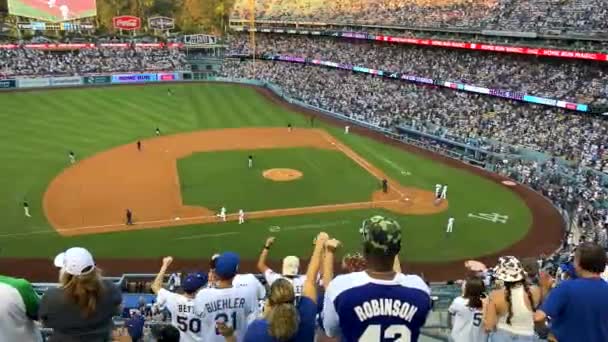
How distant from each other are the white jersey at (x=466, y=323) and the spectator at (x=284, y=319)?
8.62 feet

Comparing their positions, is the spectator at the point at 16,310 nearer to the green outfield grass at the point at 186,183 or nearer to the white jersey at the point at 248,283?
the white jersey at the point at 248,283

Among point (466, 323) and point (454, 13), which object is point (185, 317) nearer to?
point (466, 323)

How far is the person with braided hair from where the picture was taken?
579 cm

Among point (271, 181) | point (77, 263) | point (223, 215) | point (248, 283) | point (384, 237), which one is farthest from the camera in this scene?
point (271, 181)

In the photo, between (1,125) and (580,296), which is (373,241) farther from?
(1,125)

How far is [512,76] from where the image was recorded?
47.2 m

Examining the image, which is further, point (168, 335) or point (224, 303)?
point (224, 303)

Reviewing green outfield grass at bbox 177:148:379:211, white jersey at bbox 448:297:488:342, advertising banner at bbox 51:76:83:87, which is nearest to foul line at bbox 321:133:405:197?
green outfield grass at bbox 177:148:379:211

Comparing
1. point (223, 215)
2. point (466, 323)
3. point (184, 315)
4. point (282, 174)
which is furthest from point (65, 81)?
point (466, 323)

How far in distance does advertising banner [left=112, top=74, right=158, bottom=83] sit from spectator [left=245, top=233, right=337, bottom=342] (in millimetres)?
66893

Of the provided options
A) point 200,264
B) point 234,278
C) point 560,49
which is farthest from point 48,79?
point 234,278

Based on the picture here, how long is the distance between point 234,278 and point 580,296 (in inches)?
144

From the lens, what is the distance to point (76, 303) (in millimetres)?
4816

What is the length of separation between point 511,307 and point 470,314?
959mm
